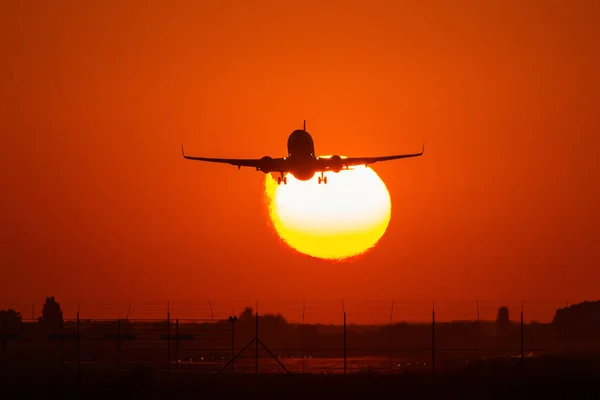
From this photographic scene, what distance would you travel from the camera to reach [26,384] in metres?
58.3

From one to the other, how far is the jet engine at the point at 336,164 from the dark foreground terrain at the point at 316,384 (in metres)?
32.6

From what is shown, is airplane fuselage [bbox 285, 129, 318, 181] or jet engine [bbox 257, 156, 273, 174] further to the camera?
airplane fuselage [bbox 285, 129, 318, 181]

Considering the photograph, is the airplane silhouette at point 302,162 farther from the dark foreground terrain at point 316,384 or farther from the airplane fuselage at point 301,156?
the dark foreground terrain at point 316,384

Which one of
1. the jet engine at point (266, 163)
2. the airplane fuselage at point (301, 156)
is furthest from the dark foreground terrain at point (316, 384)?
the airplane fuselage at point (301, 156)

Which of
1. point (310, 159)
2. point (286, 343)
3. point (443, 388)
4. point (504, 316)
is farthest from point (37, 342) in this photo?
point (443, 388)

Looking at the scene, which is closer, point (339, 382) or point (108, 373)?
point (339, 382)

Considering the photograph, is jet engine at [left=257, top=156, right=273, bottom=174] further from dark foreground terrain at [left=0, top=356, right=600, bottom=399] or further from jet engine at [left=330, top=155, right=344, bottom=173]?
dark foreground terrain at [left=0, top=356, right=600, bottom=399]

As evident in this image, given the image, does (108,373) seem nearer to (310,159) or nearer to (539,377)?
(539,377)

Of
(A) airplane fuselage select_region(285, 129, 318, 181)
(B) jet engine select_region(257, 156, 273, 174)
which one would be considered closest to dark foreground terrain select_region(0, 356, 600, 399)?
(B) jet engine select_region(257, 156, 273, 174)

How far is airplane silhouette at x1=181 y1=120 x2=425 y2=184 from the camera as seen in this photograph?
309 feet

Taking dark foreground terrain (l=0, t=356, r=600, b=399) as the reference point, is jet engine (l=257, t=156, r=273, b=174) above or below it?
above

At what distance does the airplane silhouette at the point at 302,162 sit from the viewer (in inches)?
3706

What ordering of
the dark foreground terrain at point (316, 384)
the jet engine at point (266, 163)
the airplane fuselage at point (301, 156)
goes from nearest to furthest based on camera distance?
the dark foreground terrain at point (316, 384), the jet engine at point (266, 163), the airplane fuselage at point (301, 156)

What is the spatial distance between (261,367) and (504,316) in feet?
102
